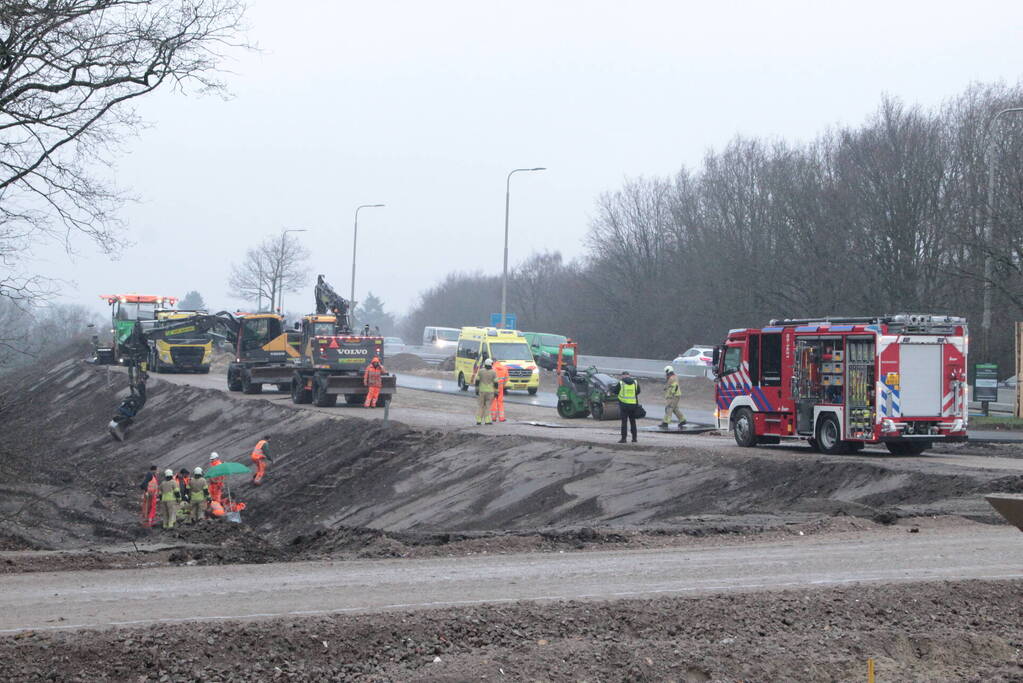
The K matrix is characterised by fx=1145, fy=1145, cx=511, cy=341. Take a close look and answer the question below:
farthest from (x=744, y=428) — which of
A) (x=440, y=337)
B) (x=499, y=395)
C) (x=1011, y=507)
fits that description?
(x=440, y=337)

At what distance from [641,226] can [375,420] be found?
171 feet

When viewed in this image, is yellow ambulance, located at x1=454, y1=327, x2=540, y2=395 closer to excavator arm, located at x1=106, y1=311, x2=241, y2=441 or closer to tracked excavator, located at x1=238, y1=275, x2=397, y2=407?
tracked excavator, located at x1=238, y1=275, x2=397, y2=407

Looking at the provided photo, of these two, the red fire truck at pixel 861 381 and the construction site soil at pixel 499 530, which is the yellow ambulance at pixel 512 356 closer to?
the construction site soil at pixel 499 530

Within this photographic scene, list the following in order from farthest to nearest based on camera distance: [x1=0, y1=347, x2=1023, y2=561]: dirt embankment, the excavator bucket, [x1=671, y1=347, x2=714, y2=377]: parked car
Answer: [x1=671, y1=347, x2=714, y2=377]: parked car < [x1=0, y1=347, x2=1023, y2=561]: dirt embankment < the excavator bucket

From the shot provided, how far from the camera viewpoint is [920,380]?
22.1m

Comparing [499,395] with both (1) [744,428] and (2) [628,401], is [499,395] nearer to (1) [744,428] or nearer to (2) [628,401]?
Result: (2) [628,401]

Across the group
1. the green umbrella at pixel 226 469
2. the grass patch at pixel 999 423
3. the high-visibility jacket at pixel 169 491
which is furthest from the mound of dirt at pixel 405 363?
the high-visibility jacket at pixel 169 491

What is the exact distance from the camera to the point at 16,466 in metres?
22.9

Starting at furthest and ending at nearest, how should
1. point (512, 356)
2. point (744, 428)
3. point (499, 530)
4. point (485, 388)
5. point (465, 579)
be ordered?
point (512, 356)
point (485, 388)
point (744, 428)
point (499, 530)
point (465, 579)

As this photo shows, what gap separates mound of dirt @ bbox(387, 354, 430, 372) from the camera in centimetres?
6900

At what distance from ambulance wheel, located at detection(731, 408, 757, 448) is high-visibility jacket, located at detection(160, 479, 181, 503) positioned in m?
12.1

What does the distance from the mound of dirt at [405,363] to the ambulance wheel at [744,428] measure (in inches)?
1731

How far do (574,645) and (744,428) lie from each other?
55.6 ft

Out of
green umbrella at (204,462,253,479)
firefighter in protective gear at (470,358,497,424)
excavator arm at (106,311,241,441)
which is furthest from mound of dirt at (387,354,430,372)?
green umbrella at (204,462,253,479)
